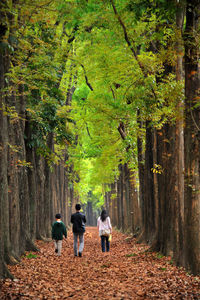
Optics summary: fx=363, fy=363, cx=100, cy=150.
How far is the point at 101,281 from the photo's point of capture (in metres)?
8.66

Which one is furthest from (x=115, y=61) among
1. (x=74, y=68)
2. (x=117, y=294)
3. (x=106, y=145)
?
(x=106, y=145)

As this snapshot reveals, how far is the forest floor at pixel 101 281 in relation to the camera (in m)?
7.07

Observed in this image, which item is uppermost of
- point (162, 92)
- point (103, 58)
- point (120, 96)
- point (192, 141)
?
point (103, 58)

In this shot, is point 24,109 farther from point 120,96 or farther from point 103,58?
point 120,96

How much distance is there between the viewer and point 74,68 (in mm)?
19172

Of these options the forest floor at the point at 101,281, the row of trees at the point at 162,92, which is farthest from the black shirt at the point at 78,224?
the row of trees at the point at 162,92

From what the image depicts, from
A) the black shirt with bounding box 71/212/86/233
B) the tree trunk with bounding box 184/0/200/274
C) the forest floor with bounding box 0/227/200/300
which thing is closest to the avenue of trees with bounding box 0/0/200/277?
the tree trunk with bounding box 184/0/200/274

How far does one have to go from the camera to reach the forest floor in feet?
23.2

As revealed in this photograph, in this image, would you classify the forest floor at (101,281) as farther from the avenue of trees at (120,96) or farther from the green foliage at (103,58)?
the green foliage at (103,58)

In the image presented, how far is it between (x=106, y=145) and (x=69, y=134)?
20.3 feet

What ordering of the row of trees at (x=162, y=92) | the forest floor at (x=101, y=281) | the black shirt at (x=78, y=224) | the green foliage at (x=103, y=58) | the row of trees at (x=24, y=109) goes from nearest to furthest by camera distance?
the forest floor at (x=101, y=281)
the row of trees at (x=24, y=109)
the row of trees at (x=162, y=92)
the green foliage at (x=103, y=58)
the black shirt at (x=78, y=224)

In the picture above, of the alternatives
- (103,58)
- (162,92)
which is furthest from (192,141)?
(103,58)

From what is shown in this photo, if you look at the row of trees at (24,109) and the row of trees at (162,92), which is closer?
the row of trees at (24,109)

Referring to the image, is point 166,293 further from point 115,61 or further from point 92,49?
point 92,49
